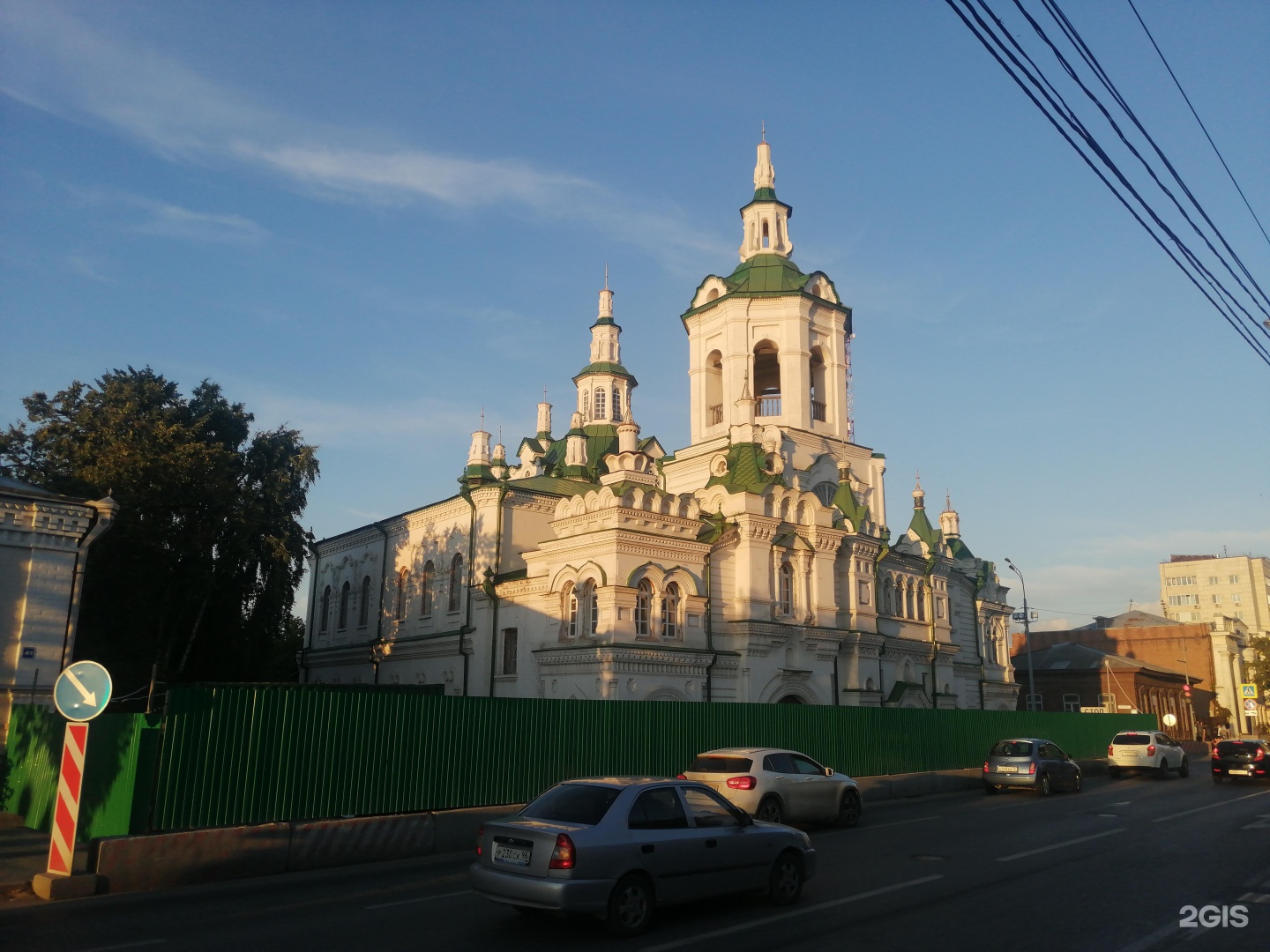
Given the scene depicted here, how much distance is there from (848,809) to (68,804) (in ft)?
40.6

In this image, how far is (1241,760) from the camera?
27.6 m

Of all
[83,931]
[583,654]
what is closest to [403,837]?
[83,931]

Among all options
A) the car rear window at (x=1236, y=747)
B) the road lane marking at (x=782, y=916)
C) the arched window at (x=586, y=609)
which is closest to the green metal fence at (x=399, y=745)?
the arched window at (x=586, y=609)

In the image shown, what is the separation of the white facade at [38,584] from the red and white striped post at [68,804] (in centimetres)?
799

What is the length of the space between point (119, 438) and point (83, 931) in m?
21.4

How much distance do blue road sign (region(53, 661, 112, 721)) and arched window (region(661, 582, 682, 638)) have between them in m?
17.7

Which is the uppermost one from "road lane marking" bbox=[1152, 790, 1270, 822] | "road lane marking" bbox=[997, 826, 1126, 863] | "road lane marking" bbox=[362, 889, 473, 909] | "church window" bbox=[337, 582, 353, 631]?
"church window" bbox=[337, 582, 353, 631]

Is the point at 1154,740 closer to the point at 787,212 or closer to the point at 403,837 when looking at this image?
the point at 787,212

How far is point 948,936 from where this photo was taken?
8398mm

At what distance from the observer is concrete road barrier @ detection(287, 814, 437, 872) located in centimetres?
1264

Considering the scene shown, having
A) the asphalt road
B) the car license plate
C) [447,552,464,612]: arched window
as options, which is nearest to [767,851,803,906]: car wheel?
the asphalt road

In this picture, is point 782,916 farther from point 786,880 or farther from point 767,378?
point 767,378

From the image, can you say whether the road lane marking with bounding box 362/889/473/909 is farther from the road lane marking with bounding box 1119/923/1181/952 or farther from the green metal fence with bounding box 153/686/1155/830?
the road lane marking with bounding box 1119/923/1181/952
